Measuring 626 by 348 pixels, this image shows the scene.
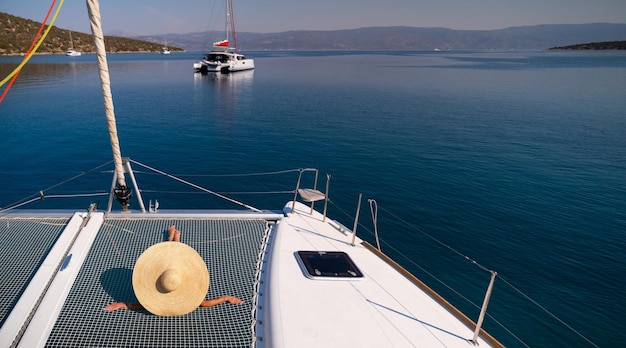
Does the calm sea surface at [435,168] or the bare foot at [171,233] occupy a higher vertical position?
the bare foot at [171,233]

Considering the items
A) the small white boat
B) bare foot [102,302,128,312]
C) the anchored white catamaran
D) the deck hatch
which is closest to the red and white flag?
the small white boat

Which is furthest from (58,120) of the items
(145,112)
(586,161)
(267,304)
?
(586,161)

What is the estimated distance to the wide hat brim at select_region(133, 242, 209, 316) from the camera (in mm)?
4883

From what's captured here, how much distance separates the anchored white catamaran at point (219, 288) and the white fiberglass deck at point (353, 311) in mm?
18

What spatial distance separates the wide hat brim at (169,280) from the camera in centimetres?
488

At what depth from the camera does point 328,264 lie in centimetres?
668

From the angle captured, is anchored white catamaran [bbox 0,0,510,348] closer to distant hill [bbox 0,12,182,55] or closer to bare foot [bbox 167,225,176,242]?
bare foot [bbox 167,225,176,242]

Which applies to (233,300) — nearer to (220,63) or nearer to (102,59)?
(102,59)

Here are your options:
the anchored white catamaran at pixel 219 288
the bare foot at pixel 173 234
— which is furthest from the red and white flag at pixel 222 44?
the bare foot at pixel 173 234

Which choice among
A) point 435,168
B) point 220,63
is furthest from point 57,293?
point 220,63

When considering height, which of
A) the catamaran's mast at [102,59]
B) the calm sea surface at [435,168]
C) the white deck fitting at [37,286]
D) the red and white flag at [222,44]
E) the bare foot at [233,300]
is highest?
the red and white flag at [222,44]

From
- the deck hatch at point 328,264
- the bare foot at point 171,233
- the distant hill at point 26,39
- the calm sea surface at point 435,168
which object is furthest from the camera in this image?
the distant hill at point 26,39

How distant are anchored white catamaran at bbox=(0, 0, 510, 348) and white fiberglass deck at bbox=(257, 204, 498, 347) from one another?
18 millimetres

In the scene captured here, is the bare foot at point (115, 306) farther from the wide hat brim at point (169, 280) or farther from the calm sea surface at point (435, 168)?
the calm sea surface at point (435, 168)
